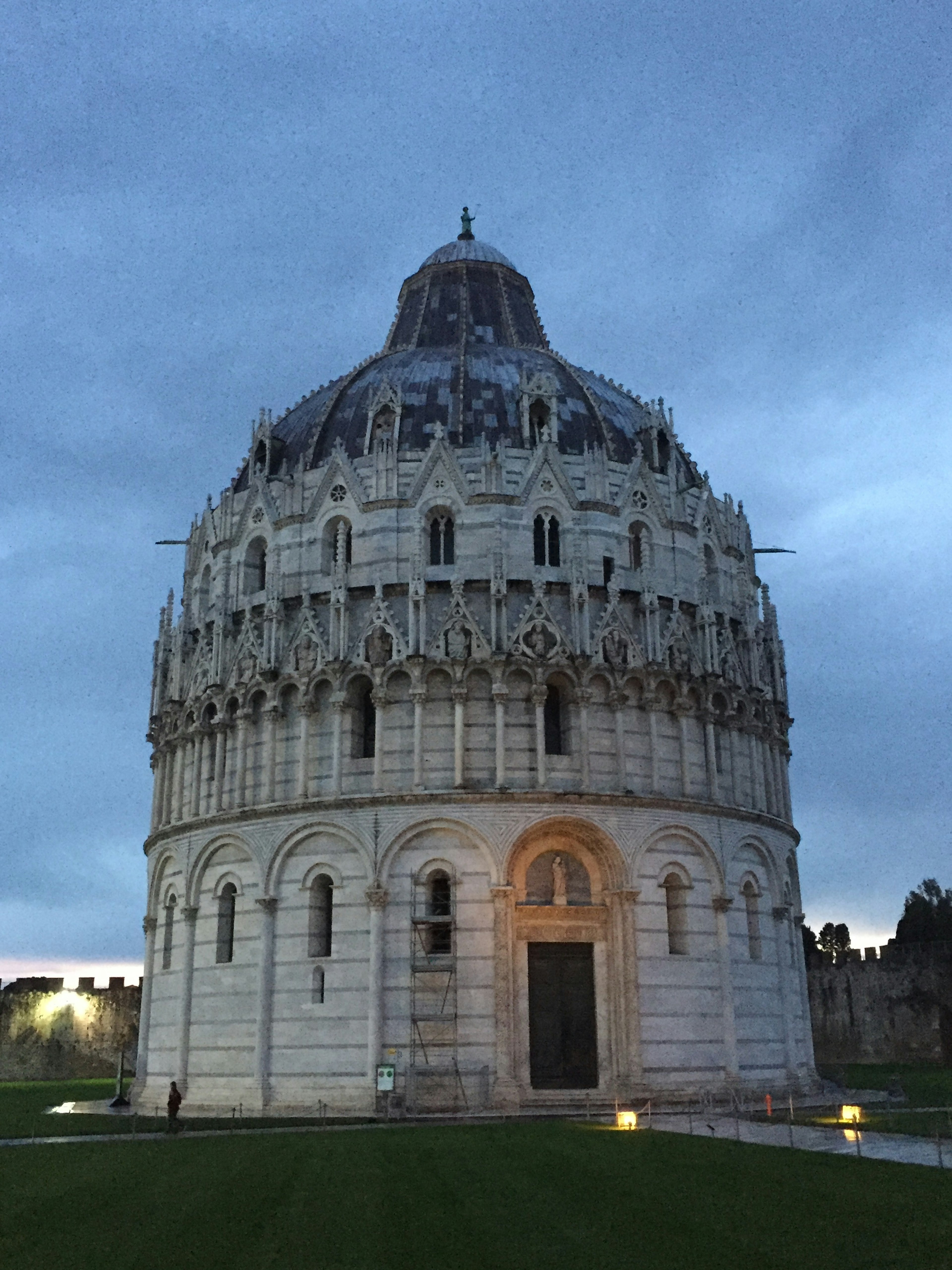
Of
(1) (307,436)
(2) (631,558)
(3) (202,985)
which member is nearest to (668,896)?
(2) (631,558)

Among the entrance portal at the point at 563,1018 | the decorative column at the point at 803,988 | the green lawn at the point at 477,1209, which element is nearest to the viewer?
the green lawn at the point at 477,1209

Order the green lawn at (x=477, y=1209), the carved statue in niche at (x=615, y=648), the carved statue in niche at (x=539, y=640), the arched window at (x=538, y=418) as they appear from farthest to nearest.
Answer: the arched window at (x=538, y=418), the carved statue in niche at (x=615, y=648), the carved statue in niche at (x=539, y=640), the green lawn at (x=477, y=1209)

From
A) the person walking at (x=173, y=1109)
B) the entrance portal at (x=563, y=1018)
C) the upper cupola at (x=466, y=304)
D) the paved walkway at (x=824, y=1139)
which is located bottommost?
the paved walkway at (x=824, y=1139)

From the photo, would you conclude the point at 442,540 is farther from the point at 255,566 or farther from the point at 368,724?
the point at 255,566

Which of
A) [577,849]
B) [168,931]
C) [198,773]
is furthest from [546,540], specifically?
[168,931]

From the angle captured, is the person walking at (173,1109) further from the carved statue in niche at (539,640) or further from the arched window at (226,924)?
the carved statue in niche at (539,640)

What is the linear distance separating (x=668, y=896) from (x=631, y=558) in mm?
11352

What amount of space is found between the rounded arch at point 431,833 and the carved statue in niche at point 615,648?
6.93 metres

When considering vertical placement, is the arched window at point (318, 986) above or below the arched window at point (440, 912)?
below

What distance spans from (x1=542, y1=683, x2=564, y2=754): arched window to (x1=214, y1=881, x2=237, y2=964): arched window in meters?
11.1

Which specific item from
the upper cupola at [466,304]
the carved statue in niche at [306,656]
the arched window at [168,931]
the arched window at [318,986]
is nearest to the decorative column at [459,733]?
the carved statue in niche at [306,656]

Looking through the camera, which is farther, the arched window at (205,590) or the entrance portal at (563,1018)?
the arched window at (205,590)

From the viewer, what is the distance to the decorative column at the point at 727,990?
37.9 meters

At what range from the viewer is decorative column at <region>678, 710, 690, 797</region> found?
1575 inches
